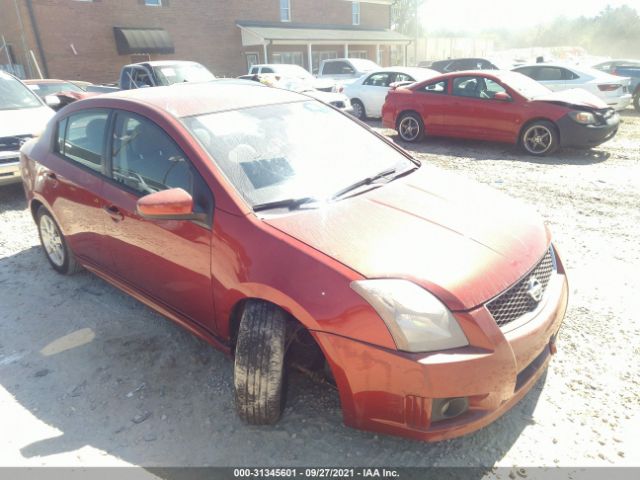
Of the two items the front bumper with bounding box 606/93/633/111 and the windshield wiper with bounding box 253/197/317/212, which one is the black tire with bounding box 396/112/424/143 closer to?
the front bumper with bounding box 606/93/633/111

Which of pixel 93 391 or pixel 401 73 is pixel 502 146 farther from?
pixel 93 391

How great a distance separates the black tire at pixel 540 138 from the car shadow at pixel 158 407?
252 inches

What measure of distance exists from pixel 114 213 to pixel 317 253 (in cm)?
169

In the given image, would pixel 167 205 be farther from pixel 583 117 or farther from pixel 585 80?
pixel 585 80

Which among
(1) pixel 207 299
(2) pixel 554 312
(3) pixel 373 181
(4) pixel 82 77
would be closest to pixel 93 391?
(1) pixel 207 299

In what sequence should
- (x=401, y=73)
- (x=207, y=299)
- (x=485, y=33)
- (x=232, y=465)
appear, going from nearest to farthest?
1. (x=232, y=465)
2. (x=207, y=299)
3. (x=401, y=73)
4. (x=485, y=33)

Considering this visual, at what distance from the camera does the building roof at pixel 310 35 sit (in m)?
26.0

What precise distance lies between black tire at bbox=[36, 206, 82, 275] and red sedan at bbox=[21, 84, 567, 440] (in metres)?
0.62

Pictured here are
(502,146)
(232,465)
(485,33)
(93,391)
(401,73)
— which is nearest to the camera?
(232,465)

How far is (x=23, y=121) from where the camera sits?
22.2ft

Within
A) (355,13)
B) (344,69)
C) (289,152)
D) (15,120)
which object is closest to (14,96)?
(15,120)

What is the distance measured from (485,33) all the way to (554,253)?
87.1 meters

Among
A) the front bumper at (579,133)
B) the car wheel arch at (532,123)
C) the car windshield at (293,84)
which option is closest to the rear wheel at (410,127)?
the car wheel arch at (532,123)

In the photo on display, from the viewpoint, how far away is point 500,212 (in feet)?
9.01
